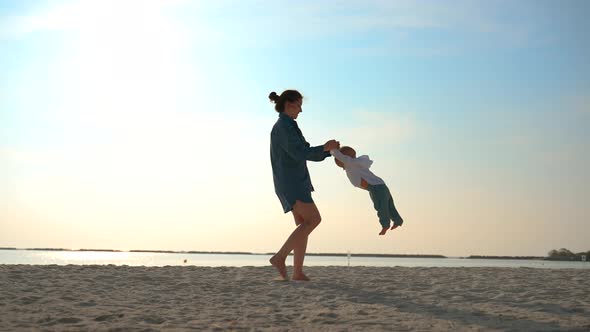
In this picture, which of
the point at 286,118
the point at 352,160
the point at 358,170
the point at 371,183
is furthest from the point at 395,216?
the point at 286,118

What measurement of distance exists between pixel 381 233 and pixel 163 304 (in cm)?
268

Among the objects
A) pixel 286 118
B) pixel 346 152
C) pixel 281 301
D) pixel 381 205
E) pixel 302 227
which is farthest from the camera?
pixel 346 152

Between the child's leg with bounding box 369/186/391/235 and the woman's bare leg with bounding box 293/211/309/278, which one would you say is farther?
the woman's bare leg with bounding box 293/211/309/278

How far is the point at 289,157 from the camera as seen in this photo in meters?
7.86

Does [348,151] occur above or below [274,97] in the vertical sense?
below

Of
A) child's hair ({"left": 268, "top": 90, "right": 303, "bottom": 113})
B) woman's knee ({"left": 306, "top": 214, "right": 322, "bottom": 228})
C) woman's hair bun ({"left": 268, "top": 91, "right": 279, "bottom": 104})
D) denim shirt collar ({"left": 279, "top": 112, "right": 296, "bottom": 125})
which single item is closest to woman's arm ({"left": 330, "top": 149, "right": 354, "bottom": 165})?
denim shirt collar ({"left": 279, "top": 112, "right": 296, "bottom": 125})

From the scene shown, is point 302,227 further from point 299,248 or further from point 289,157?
point 289,157

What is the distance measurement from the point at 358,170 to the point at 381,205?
1.66ft

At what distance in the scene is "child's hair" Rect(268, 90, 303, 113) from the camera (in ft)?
26.3

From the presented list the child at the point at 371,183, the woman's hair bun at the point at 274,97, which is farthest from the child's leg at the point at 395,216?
the woman's hair bun at the point at 274,97

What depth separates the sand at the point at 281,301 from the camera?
5102 millimetres

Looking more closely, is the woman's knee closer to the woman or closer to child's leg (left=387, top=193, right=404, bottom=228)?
the woman

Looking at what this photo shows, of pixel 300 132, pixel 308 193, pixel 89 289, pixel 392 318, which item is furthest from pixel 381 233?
pixel 89 289

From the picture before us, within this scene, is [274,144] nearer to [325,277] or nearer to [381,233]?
[381,233]
